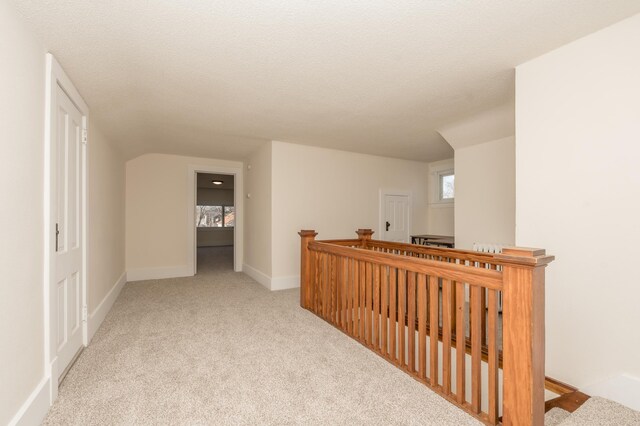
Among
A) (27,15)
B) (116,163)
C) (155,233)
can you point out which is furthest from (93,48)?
(155,233)

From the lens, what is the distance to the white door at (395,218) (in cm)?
592

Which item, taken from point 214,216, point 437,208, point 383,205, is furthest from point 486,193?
point 214,216

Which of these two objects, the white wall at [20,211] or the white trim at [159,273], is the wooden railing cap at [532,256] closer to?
the white wall at [20,211]

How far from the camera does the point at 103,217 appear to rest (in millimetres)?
3447

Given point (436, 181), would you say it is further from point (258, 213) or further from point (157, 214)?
point (157, 214)

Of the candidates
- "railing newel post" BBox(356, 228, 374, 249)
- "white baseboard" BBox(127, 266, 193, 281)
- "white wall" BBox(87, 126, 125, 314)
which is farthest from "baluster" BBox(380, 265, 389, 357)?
"white baseboard" BBox(127, 266, 193, 281)

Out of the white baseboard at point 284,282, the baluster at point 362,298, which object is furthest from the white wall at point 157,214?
the baluster at point 362,298

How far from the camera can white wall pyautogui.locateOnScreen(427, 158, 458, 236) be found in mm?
6105

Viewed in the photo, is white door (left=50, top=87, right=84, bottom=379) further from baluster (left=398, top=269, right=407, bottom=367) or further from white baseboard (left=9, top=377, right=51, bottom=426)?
baluster (left=398, top=269, right=407, bottom=367)

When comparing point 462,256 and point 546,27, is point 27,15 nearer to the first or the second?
point 546,27

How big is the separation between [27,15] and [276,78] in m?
1.50

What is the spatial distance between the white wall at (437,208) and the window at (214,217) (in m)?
7.77

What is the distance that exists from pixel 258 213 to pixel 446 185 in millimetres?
3974

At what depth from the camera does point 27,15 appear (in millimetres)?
1567
